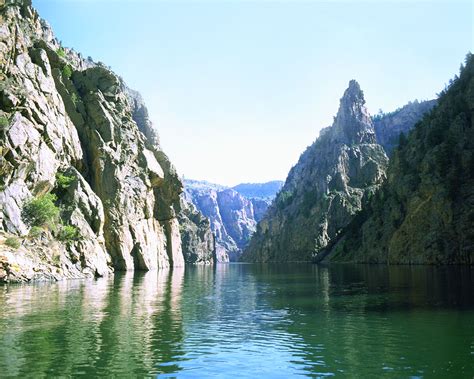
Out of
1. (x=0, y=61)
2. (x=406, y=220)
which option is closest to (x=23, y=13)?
(x=0, y=61)

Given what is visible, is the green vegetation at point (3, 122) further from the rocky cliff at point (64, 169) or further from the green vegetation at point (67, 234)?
the green vegetation at point (67, 234)

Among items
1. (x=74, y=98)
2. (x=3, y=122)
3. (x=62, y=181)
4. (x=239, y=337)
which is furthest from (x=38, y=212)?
(x=239, y=337)

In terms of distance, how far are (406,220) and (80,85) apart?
300 feet

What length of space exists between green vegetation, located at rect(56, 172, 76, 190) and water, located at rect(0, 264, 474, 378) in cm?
4216

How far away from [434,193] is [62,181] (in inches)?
3565

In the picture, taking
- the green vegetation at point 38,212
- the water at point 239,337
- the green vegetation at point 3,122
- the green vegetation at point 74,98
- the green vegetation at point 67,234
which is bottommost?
the water at point 239,337

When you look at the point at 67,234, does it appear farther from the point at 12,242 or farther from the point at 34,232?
the point at 12,242

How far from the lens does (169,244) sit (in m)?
140

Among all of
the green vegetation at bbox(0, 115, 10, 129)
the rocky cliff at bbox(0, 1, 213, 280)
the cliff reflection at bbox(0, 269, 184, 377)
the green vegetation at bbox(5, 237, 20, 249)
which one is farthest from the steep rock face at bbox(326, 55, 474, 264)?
the green vegetation at bbox(0, 115, 10, 129)

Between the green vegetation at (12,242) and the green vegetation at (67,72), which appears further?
the green vegetation at (67,72)

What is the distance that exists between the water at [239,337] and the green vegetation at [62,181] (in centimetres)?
4216

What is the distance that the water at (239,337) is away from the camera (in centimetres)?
1734

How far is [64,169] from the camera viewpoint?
80375 millimetres

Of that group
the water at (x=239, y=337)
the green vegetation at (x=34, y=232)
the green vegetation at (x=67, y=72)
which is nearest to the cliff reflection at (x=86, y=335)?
the water at (x=239, y=337)
